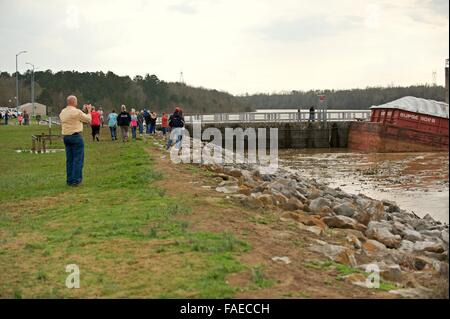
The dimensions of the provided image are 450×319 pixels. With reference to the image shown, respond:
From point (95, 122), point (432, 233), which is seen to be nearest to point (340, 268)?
point (432, 233)

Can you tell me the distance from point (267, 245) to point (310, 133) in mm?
43321

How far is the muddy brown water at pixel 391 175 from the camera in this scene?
64.4ft

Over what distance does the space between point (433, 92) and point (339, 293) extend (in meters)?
120

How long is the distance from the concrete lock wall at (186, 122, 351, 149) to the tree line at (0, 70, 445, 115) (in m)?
60.6

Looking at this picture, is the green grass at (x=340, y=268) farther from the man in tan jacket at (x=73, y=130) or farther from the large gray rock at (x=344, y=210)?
the man in tan jacket at (x=73, y=130)

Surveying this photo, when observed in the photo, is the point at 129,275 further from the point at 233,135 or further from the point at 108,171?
the point at 233,135

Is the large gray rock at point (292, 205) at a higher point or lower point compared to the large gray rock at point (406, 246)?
higher

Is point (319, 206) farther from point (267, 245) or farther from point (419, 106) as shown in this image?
point (419, 106)

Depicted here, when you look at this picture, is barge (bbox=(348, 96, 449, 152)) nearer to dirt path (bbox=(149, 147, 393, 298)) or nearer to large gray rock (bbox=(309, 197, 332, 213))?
large gray rock (bbox=(309, 197, 332, 213))

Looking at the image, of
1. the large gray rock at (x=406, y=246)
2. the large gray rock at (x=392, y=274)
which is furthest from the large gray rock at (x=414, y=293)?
the large gray rock at (x=406, y=246)

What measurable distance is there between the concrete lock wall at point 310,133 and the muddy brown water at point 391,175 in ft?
22.0

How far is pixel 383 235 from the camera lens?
10609 millimetres

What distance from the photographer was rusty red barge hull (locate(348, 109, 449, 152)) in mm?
41312

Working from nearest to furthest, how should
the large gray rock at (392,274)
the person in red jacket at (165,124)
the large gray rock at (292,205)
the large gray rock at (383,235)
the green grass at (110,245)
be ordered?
the green grass at (110,245) → the large gray rock at (392,274) → the large gray rock at (383,235) → the large gray rock at (292,205) → the person in red jacket at (165,124)
